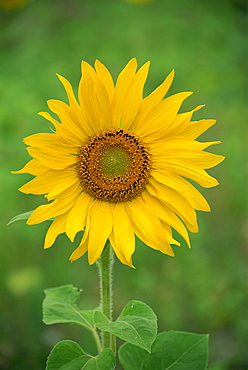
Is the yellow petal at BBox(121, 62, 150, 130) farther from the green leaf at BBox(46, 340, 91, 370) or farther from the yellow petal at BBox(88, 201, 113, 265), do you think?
the green leaf at BBox(46, 340, 91, 370)

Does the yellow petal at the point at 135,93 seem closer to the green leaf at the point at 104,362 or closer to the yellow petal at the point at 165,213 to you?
the yellow petal at the point at 165,213

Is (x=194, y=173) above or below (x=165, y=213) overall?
above

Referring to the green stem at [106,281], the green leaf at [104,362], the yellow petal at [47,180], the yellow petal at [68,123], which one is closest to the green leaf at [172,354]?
the green stem at [106,281]

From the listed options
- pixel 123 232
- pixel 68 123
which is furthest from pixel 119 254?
pixel 68 123

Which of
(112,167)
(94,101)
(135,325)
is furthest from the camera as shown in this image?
(112,167)

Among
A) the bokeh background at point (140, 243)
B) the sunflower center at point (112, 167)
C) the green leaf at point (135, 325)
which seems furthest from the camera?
the bokeh background at point (140, 243)

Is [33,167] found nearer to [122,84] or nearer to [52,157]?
[52,157]

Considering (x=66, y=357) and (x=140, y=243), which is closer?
(x=66, y=357)
